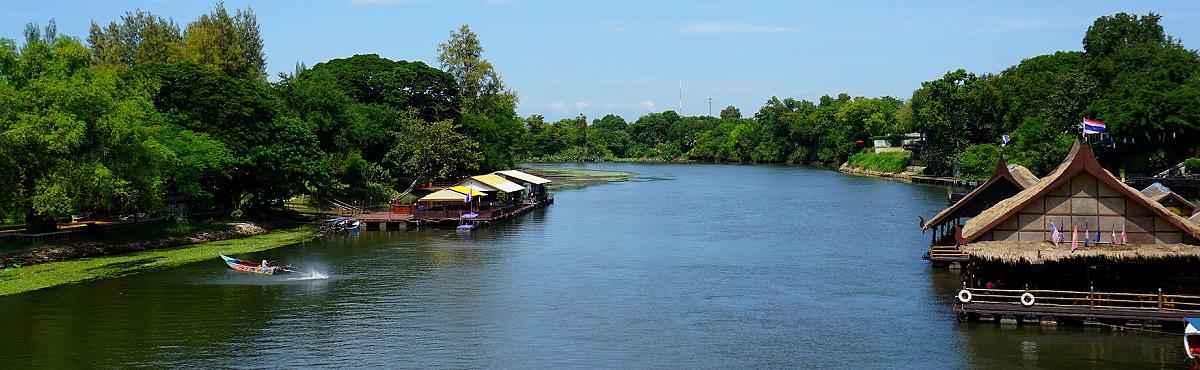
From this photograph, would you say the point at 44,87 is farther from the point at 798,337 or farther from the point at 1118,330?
the point at 1118,330

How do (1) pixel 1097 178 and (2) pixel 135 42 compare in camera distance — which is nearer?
(1) pixel 1097 178

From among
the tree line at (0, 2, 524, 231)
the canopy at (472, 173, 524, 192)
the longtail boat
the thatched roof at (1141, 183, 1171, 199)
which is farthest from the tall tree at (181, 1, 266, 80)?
the thatched roof at (1141, 183, 1171, 199)

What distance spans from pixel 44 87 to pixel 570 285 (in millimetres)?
24878

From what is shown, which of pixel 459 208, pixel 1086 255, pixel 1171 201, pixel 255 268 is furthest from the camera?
pixel 459 208

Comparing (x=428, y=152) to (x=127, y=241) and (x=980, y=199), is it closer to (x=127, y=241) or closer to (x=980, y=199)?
(x=127, y=241)

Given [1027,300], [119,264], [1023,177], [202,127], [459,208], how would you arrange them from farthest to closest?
[459,208]
[202,127]
[1023,177]
[119,264]
[1027,300]

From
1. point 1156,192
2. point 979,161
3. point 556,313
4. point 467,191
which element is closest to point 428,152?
point 467,191

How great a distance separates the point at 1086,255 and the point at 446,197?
43690 mm

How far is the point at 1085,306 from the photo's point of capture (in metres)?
29.5

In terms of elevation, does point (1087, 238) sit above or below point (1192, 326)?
above

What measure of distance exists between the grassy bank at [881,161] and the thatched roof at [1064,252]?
105m

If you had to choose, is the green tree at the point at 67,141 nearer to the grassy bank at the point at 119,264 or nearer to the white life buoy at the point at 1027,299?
the grassy bank at the point at 119,264

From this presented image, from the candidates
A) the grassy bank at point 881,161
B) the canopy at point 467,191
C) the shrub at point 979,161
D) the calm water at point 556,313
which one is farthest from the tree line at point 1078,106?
the canopy at point 467,191

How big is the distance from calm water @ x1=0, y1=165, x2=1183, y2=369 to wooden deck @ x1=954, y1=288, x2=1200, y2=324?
0.56 meters
